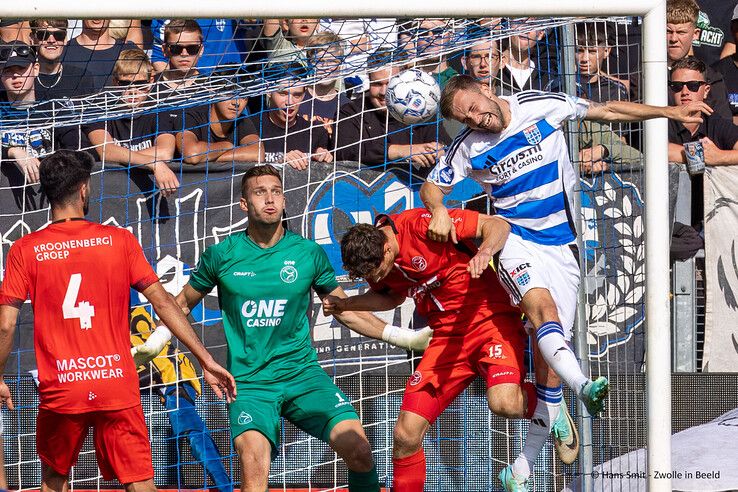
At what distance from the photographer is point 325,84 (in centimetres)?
834

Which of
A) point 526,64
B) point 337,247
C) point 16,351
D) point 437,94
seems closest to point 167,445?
point 16,351

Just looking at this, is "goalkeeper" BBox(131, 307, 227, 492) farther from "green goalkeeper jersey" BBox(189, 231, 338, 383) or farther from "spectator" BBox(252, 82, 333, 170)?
"spectator" BBox(252, 82, 333, 170)

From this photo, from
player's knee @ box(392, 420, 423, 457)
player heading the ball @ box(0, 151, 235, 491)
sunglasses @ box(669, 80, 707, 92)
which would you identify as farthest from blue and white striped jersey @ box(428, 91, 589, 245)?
sunglasses @ box(669, 80, 707, 92)

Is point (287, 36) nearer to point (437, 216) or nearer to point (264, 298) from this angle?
point (264, 298)

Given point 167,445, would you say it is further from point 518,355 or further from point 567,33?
point 567,33

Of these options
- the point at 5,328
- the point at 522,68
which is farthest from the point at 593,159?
the point at 5,328

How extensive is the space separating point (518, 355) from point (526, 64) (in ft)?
7.88

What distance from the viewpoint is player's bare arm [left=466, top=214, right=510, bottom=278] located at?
551 centimetres

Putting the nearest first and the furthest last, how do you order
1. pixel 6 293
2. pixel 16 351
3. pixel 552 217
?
pixel 6 293, pixel 552 217, pixel 16 351

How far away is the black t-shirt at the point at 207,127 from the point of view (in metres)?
7.99

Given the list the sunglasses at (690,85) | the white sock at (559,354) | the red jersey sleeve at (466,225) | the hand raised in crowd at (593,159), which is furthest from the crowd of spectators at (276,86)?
the white sock at (559,354)

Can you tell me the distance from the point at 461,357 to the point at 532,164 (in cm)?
118

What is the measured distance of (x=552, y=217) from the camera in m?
6.05

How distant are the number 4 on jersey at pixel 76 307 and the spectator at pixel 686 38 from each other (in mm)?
5644
